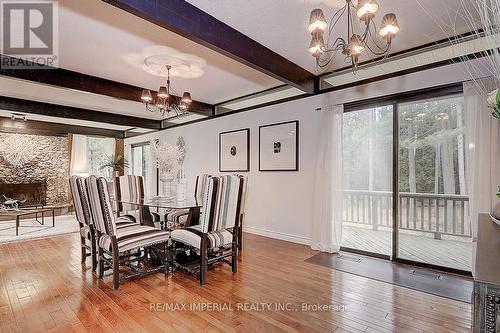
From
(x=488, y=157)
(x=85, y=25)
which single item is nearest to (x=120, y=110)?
(x=85, y=25)

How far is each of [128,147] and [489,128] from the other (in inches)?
364

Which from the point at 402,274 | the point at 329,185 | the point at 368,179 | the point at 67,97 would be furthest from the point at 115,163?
the point at 402,274

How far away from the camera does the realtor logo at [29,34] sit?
7.67 feet

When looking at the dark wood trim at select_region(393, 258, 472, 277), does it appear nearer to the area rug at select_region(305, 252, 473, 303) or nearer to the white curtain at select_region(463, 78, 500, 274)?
the area rug at select_region(305, 252, 473, 303)

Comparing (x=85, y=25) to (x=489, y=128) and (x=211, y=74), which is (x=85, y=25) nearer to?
(x=211, y=74)

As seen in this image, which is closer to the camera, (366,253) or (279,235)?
(366,253)

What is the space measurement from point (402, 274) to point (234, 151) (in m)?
3.50

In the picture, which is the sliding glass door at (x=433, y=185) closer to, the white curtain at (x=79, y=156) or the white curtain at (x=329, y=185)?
the white curtain at (x=329, y=185)

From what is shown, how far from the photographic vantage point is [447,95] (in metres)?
3.02

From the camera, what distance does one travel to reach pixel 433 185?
10.6 feet

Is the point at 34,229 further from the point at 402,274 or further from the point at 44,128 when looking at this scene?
the point at 402,274

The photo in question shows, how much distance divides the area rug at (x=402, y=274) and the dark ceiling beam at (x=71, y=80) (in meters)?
3.97

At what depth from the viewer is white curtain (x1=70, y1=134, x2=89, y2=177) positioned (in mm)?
8250

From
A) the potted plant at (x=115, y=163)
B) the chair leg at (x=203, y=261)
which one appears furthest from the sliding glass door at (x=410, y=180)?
the potted plant at (x=115, y=163)
